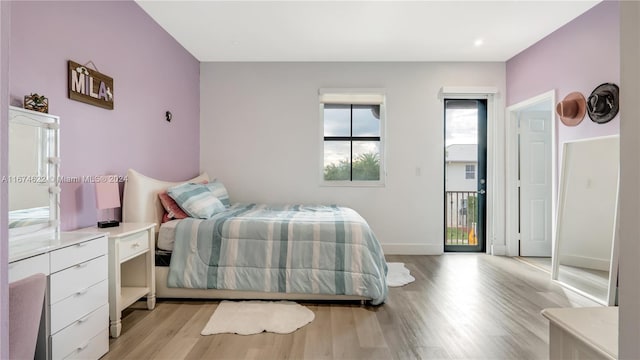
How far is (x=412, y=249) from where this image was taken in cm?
411

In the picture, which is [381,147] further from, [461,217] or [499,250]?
[499,250]

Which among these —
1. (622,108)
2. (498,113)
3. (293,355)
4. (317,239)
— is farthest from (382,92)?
(622,108)

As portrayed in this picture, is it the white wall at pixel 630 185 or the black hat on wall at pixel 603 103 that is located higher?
the black hat on wall at pixel 603 103

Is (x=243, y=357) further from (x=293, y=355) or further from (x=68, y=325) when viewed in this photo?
(x=68, y=325)

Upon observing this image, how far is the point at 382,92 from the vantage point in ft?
13.5

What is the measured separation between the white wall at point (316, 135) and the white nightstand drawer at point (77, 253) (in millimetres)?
2427

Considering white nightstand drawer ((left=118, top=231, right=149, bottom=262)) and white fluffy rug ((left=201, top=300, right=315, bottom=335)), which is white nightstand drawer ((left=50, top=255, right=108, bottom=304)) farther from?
white fluffy rug ((left=201, top=300, right=315, bottom=335))

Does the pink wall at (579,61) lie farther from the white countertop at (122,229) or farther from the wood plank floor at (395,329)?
the white countertop at (122,229)

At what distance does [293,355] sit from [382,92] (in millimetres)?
3404

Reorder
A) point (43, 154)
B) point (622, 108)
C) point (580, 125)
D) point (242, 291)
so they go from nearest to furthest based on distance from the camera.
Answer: point (622, 108) → point (43, 154) → point (242, 291) → point (580, 125)

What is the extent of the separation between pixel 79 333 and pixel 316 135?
320 centimetres

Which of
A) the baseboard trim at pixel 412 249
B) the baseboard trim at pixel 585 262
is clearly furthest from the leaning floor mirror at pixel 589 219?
the baseboard trim at pixel 412 249

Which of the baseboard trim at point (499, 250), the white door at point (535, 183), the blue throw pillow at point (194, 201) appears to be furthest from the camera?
the baseboard trim at point (499, 250)

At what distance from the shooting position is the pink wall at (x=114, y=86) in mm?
1786
